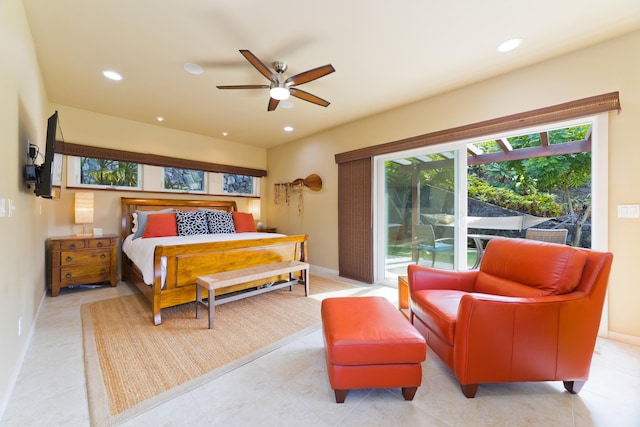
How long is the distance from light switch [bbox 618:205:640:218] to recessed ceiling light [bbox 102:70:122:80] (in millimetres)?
5162

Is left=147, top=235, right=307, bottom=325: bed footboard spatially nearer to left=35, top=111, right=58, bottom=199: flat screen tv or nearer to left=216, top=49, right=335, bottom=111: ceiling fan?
left=35, top=111, right=58, bottom=199: flat screen tv

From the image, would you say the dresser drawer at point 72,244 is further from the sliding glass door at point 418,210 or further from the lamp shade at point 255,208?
the sliding glass door at point 418,210

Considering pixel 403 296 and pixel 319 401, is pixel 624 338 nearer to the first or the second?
pixel 403 296

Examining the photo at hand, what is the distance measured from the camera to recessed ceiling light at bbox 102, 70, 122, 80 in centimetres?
286

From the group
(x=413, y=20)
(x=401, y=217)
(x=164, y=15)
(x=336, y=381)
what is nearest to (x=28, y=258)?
(x=164, y=15)

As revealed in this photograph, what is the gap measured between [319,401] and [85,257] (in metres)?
3.78

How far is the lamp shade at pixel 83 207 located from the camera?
12.1ft

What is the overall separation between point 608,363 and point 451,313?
1399 millimetres

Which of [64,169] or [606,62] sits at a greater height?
[606,62]

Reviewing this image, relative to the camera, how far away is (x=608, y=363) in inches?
77.5

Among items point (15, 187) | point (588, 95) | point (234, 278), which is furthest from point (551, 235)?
point (15, 187)

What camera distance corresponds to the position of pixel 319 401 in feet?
5.17

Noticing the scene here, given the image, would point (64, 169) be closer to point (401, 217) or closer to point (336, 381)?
point (336, 381)

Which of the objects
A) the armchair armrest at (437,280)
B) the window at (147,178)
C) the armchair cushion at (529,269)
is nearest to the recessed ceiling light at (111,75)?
the window at (147,178)
